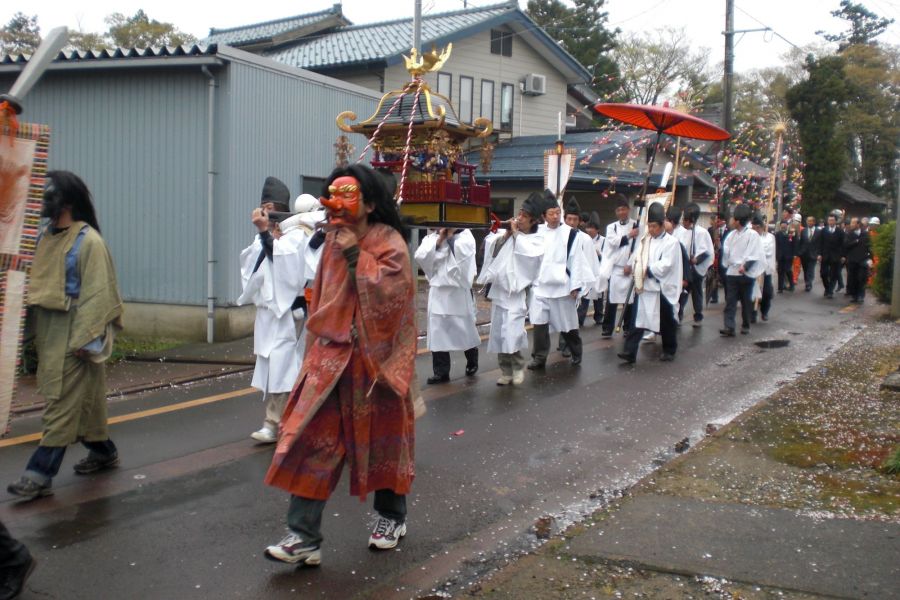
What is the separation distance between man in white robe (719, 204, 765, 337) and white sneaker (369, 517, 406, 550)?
9319 millimetres

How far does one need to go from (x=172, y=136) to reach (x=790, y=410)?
7.98m

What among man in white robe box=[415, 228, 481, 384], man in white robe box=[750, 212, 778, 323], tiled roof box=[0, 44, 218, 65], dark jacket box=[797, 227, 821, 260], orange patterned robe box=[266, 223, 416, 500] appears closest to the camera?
orange patterned robe box=[266, 223, 416, 500]

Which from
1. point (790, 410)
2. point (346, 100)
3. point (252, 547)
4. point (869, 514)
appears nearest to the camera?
point (252, 547)

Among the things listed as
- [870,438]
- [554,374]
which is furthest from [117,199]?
[870,438]

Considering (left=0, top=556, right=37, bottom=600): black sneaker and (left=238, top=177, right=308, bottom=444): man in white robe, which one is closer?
(left=0, top=556, right=37, bottom=600): black sneaker

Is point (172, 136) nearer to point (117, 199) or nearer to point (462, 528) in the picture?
point (117, 199)

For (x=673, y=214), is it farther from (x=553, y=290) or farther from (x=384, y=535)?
(x=384, y=535)

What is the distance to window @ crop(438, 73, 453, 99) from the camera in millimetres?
22609

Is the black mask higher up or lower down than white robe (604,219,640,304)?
higher up

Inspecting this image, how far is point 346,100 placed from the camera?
1330cm

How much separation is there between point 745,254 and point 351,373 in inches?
397

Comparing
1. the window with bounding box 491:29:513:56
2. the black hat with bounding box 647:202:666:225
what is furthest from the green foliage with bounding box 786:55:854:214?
the black hat with bounding box 647:202:666:225

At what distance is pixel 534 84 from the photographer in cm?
2509

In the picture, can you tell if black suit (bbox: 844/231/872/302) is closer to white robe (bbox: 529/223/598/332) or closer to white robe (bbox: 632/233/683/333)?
white robe (bbox: 632/233/683/333)
